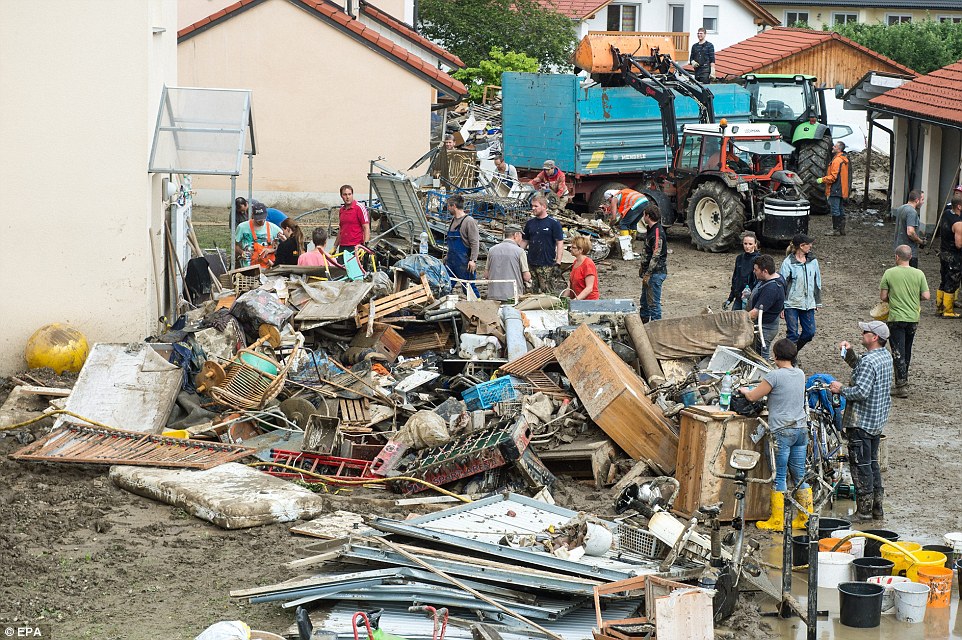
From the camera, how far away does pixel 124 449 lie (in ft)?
32.4

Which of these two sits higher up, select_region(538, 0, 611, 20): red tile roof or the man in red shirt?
select_region(538, 0, 611, 20): red tile roof

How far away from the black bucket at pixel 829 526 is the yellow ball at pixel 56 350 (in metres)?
7.42

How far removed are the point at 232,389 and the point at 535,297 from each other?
11.3 ft

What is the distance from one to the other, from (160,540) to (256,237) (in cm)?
799

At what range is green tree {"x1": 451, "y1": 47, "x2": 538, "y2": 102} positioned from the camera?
104 ft

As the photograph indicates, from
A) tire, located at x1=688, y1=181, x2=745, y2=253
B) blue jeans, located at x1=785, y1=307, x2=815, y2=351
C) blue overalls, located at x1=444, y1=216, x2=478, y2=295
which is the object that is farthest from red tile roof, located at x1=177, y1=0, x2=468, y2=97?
blue jeans, located at x1=785, y1=307, x2=815, y2=351

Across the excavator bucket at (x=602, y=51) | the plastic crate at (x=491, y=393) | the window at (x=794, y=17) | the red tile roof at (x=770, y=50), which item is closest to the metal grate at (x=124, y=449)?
the plastic crate at (x=491, y=393)

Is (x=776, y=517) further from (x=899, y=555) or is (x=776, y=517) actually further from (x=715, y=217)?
(x=715, y=217)

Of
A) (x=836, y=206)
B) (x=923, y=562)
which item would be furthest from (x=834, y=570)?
(x=836, y=206)

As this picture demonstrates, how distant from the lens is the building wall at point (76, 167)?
1192 centimetres

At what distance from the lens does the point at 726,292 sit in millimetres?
16609

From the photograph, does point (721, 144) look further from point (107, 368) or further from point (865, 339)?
point (107, 368)

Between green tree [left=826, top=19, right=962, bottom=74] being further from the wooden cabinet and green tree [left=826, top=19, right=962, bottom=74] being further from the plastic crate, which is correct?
the wooden cabinet

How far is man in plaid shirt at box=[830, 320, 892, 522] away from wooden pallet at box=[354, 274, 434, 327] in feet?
15.7
